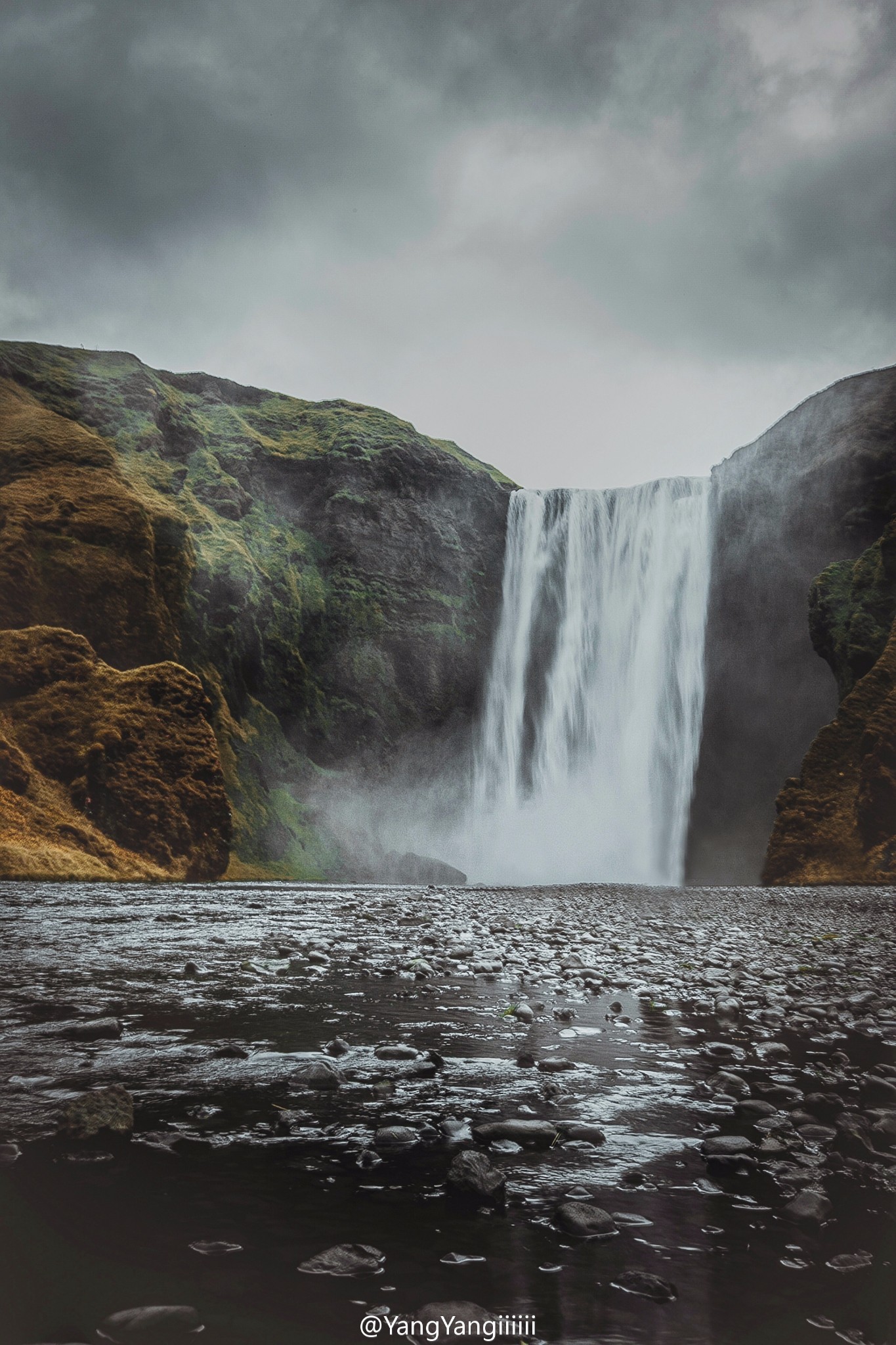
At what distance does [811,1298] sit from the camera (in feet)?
5.22

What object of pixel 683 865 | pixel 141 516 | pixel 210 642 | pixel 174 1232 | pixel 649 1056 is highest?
pixel 141 516

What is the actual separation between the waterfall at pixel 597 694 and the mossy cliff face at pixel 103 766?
70.7 ft

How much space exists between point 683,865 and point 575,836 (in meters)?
6.08

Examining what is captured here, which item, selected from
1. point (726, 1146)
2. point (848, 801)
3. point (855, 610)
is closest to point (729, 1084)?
point (726, 1146)

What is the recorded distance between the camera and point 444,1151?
7.85 ft

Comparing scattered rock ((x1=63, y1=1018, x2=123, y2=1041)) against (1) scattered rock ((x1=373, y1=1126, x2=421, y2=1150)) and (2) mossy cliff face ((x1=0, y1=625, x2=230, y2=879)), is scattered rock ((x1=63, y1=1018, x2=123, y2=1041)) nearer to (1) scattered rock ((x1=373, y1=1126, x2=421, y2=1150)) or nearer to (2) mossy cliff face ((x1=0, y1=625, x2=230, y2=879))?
(1) scattered rock ((x1=373, y1=1126, x2=421, y2=1150))

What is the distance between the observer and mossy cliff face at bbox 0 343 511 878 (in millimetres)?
29625

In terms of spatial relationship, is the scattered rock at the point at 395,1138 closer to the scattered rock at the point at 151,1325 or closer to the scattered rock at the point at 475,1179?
the scattered rock at the point at 475,1179

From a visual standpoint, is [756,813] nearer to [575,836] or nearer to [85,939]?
[575,836]

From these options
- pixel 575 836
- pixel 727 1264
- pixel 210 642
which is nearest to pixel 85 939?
pixel 727 1264

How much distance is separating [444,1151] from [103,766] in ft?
75.6

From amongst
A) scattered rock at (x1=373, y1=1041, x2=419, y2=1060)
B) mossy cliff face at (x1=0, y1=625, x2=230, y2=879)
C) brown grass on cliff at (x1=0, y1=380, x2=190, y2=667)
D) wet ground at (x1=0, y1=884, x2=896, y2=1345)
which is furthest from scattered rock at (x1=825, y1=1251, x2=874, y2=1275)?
brown grass on cliff at (x1=0, y1=380, x2=190, y2=667)

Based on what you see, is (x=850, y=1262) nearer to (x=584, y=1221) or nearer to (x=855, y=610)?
(x=584, y=1221)

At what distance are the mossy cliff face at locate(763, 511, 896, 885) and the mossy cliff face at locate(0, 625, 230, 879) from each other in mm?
21550
